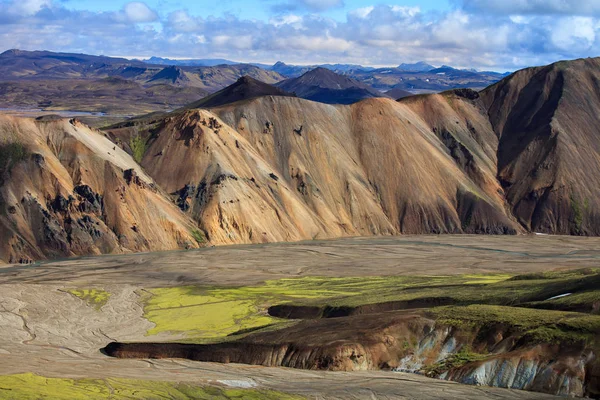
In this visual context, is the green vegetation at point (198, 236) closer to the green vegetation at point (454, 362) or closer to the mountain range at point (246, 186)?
the mountain range at point (246, 186)

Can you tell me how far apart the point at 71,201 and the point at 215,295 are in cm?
4562

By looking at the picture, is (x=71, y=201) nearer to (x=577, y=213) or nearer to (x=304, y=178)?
(x=304, y=178)

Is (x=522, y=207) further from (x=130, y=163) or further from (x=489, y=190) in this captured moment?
(x=130, y=163)

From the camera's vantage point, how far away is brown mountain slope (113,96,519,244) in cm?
16138

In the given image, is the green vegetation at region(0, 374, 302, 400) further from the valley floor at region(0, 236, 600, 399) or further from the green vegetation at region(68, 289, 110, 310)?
the green vegetation at region(68, 289, 110, 310)

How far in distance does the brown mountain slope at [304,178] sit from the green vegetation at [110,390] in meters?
98.6

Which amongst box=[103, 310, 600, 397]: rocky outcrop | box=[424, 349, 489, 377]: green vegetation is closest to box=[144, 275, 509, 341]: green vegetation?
box=[103, 310, 600, 397]: rocky outcrop

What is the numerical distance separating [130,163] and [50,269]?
43.3 metres

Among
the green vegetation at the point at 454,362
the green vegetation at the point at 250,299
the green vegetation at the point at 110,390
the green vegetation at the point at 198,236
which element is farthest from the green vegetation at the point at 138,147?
the green vegetation at the point at 110,390

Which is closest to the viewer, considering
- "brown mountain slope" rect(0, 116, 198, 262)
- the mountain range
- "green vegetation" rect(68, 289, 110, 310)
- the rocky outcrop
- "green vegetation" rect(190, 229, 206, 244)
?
the rocky outcrop

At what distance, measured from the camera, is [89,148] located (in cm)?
15462

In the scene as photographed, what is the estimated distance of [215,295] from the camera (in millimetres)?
108500

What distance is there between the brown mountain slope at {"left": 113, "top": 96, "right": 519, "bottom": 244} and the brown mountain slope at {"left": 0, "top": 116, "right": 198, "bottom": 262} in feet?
31.6

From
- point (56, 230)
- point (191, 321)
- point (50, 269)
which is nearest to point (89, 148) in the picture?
point (56, 230)
